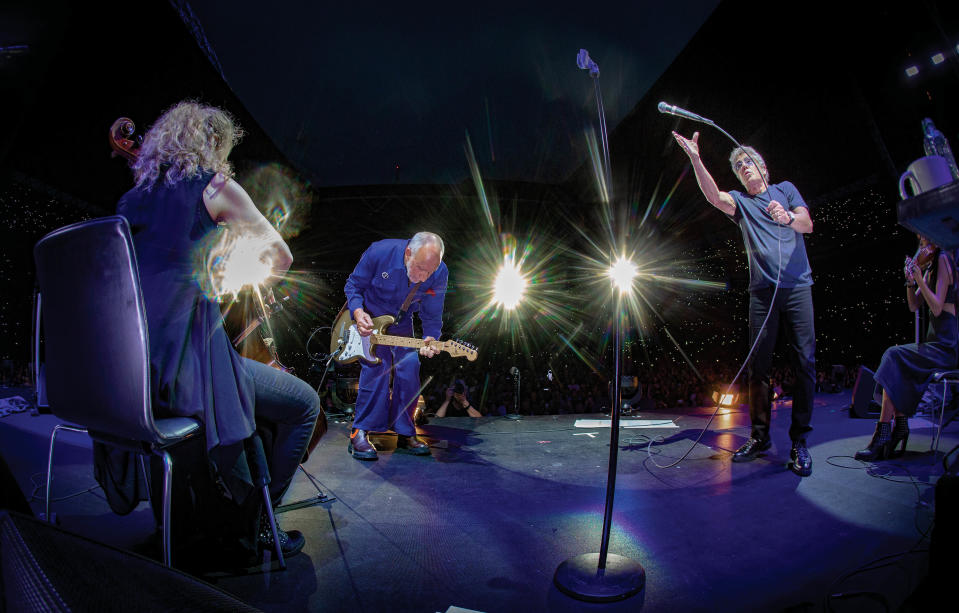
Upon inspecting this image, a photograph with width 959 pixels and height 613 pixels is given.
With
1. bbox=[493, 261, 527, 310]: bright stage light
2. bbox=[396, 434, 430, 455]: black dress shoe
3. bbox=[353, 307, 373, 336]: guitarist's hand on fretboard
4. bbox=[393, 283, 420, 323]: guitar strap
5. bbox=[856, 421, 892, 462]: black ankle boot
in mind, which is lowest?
bbox=[396, 434, 430, 455]: black dress shoe

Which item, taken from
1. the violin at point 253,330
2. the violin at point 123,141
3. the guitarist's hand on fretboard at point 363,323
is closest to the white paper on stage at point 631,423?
the guitarist's hand on fretboard at point 363,323

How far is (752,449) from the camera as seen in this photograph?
110 inches

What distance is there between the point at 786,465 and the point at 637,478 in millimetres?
918

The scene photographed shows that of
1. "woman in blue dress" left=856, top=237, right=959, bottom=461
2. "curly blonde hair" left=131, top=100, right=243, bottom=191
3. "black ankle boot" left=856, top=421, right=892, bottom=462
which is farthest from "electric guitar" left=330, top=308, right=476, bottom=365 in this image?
"woman in blue dress" left=856, top=237, right=959, bottom=461

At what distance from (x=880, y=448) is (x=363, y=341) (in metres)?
3.32

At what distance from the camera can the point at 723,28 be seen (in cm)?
396

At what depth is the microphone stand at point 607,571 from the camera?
1.31 meters

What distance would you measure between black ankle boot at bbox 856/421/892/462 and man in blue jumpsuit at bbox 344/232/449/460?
106 inches

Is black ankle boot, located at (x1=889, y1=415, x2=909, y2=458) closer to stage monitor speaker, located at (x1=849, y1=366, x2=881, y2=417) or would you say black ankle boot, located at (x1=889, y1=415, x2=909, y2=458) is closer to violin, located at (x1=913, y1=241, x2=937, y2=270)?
violin, located at (x1=913, y1=241, x2=937, y2=270)

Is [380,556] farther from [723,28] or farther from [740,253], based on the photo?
[740,253]

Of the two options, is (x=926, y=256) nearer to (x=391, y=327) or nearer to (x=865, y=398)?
(x=865, y=398)

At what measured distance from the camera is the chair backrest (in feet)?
3.71

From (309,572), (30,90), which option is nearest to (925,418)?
(309,572)

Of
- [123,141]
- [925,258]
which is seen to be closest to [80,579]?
[123,141]
